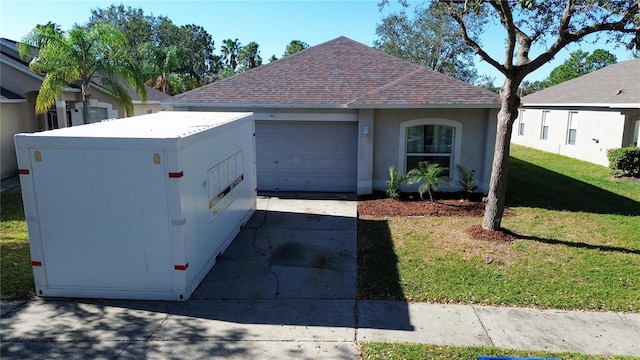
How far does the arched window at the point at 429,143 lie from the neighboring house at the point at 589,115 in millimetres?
9140

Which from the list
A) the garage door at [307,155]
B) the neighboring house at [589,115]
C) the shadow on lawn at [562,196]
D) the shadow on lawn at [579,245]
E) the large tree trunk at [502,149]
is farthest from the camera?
the neighboring house at [589,115]

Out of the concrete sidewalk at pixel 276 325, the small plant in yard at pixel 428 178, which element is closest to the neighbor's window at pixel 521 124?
the small plant in yard at pixel 428 178

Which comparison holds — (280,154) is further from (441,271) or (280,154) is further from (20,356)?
(20,356)

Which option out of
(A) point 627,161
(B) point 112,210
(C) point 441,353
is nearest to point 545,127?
(A) point 627,161

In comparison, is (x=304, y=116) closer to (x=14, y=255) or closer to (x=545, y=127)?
(x=14, y=255)

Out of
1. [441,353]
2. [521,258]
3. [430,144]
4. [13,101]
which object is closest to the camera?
[441,353]

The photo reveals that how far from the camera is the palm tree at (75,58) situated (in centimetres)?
1334

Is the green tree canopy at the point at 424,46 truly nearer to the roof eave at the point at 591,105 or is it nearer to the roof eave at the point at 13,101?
the roof eave at the point at 591,105

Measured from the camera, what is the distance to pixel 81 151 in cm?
591

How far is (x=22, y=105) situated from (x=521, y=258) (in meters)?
16.8

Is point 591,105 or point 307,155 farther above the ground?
point 591,105

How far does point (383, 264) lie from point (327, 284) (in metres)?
1.30

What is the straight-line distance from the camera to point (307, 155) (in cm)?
1343

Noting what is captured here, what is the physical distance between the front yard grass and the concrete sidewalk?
0.41 m
